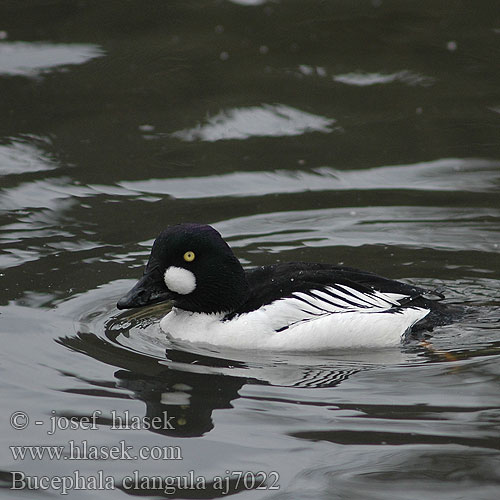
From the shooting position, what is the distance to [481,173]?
11.6 meters

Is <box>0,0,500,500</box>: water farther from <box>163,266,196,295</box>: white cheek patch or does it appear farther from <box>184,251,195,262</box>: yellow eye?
<box>184,251,195,262</box>: yellow eye

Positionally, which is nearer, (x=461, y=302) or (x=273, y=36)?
(x=461, y=302)

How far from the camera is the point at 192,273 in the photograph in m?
7.86

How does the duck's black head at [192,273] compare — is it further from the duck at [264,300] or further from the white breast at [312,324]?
the white breast at [312,324]

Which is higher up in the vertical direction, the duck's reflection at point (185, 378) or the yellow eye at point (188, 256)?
the yellow eye at point (188, 256)

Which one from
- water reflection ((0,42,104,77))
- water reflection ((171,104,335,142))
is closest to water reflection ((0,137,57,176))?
water reflection ((171,104,335,142))

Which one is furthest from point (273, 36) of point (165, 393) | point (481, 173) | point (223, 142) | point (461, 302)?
point (165, 393)

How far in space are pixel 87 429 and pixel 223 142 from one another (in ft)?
21.6

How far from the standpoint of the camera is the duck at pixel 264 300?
306 inches

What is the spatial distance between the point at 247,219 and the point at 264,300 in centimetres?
263

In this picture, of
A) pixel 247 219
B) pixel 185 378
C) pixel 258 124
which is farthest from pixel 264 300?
pixel 258 124

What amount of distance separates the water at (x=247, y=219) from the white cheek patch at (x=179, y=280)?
0.41m

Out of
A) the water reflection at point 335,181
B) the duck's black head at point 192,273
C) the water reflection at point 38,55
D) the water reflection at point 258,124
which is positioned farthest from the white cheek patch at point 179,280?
the water reflection at point 38,55

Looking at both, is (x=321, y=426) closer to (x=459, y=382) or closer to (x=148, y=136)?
(x=459, y=382)
